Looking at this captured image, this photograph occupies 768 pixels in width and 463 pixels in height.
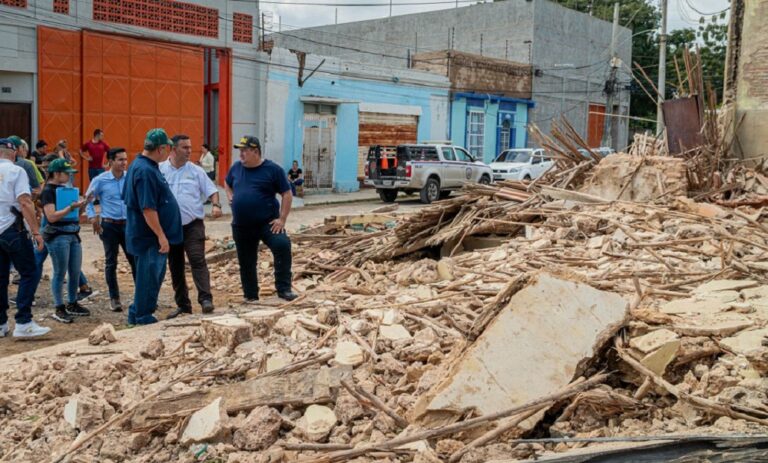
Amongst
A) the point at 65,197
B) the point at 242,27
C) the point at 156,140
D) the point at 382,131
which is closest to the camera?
the point at 156,140

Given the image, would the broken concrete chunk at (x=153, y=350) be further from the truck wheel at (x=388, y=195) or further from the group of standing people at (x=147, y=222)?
the truck wheel at (x=388, y=195)

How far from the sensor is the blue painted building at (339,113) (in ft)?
78.5

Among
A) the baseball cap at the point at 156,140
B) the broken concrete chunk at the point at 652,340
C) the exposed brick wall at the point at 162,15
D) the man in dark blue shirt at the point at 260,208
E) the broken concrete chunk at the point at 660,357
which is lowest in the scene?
the broken concrete chunk at the point at 660,357

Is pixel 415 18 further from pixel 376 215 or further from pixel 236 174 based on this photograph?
pixel 236 174

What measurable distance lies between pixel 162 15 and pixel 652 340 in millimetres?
18534

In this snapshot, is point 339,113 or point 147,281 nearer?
point 147,281

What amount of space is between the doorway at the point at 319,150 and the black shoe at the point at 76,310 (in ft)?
56.2

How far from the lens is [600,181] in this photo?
31.7ft

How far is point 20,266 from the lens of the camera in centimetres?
719

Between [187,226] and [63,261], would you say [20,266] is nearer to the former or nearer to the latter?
[63,261]

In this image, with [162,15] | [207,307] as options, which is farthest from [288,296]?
[162,15]

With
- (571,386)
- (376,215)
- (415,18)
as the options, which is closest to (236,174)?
(571,386)

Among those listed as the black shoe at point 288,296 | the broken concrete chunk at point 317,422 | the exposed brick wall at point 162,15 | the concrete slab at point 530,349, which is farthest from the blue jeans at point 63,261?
the exposed brick wall at point 162,15

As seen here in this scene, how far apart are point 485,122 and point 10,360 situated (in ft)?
95.5
